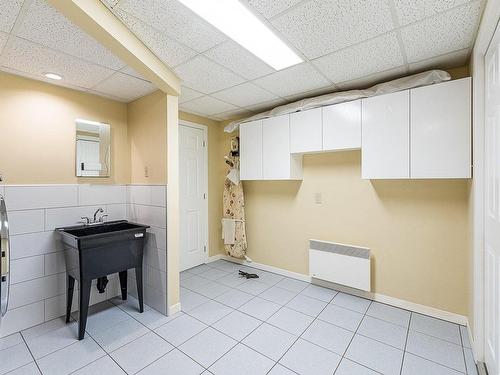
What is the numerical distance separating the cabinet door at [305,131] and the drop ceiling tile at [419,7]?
50.9 inches

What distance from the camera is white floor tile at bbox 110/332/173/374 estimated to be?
178 centimetres

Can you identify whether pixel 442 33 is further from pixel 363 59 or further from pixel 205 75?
pixel 205 75

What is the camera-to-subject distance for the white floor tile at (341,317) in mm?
2281

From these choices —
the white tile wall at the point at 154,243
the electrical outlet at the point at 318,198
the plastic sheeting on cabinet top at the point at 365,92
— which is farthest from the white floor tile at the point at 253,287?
the plastic sheeting on cabinet top at the point at 365,92

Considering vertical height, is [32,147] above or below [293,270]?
above

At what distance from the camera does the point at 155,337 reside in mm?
2098

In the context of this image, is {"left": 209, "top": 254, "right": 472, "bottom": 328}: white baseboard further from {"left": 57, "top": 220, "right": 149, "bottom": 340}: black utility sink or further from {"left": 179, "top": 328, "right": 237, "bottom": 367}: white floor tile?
{"left": 57, "top": 220, "right": 149, "bottom": 340}: black utility sink

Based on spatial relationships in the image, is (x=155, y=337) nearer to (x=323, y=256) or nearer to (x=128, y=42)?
(x=323, y=256)

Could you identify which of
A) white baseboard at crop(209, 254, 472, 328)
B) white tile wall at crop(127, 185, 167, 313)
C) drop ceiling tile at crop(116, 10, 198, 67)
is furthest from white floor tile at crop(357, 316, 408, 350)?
drop ceiling tile at crop(116, 10, 198, 67)

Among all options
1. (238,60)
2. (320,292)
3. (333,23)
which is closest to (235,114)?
(238,60)

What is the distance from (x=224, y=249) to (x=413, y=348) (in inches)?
111

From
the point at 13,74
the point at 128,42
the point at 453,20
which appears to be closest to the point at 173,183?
the point at 128,42

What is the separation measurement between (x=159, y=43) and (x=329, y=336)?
9.00ft

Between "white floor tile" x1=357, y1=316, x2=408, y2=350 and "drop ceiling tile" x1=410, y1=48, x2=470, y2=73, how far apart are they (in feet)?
7.73
